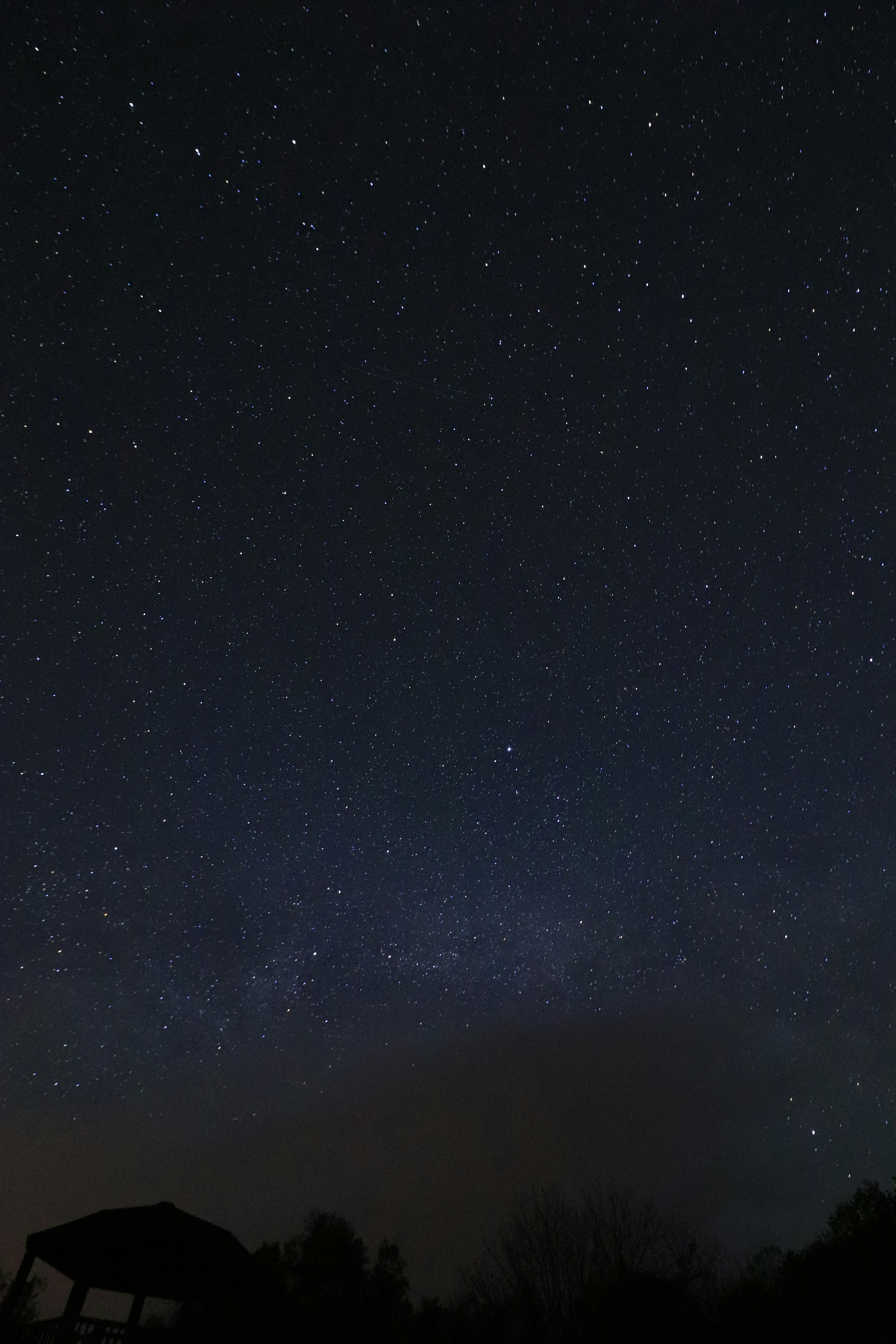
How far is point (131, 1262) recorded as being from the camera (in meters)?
12.1

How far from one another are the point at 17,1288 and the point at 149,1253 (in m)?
1.91

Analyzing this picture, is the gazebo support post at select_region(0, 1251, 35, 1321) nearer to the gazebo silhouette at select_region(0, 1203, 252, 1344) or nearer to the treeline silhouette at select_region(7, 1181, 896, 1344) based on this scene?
the gazebo silhouette at select_region(0, 1203, 252, 1344)

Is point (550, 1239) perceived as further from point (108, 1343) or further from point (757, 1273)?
point (108, 1343)

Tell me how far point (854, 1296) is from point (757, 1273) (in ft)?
14.4

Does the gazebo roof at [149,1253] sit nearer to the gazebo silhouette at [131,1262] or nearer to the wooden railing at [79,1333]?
the gazebo silhouette at [131,1262]

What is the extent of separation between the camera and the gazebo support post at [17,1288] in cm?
1120

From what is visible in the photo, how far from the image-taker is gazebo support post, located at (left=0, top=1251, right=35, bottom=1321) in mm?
11203


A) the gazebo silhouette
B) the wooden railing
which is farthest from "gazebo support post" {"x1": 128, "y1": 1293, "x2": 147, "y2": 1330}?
the wooden railing

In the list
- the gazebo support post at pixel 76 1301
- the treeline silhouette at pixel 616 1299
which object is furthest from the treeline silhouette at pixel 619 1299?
the gazebo support post at pixel 76 1301

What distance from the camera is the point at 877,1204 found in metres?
25.9

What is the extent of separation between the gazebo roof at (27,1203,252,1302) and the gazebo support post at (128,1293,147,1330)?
11cm

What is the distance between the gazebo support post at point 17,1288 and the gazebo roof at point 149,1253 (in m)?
0.18

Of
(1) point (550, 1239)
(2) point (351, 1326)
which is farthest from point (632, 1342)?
(2) point (351, 1326)

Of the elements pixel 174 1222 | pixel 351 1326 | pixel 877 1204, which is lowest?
pixel 351 1326
